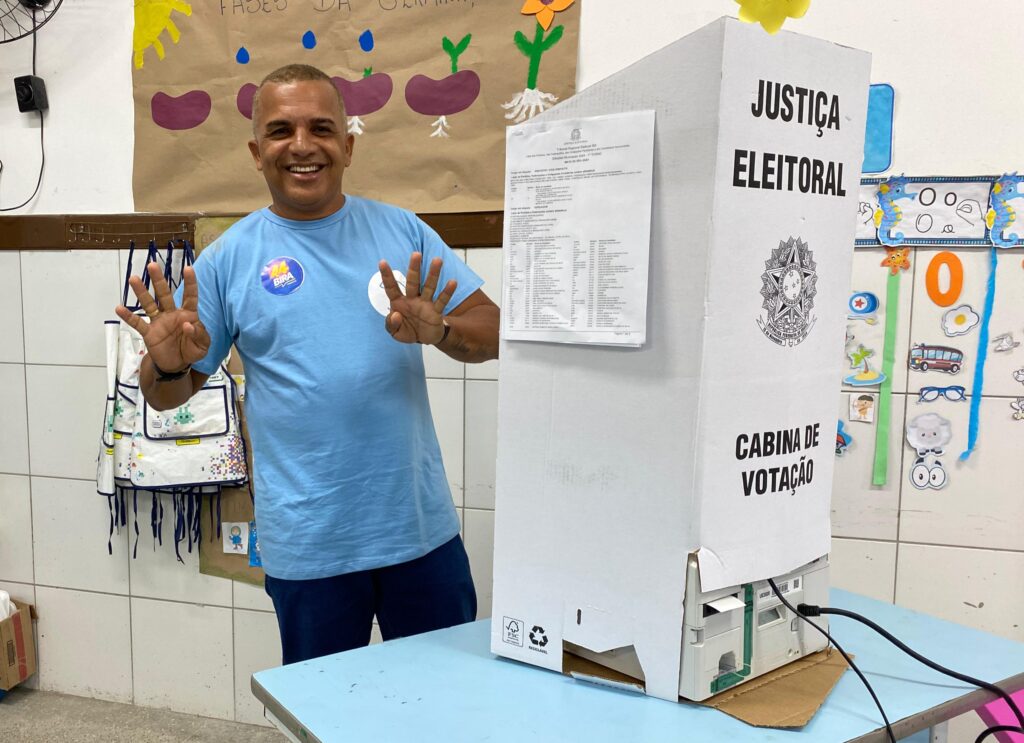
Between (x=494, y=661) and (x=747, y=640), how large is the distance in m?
0.31

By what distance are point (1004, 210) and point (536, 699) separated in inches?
53.2

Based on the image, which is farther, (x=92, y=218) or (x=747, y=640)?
(x=92, y=218)

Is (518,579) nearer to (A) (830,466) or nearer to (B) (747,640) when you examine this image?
(B) (747,640)

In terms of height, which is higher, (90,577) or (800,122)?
(800,122)

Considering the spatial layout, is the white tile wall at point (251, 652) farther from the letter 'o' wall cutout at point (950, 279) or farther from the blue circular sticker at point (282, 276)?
the letter 'o' wall cutout at point (950, 279)

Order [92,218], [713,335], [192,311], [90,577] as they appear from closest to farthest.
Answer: [713,335] < [192,311] < [92,218] < [90,577]

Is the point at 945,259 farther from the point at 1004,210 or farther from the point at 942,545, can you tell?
the point at 942,545

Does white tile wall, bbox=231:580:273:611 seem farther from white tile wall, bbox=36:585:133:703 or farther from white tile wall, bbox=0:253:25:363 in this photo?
white tile wall, bbox=0:253:25:363

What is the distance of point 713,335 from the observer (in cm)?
78

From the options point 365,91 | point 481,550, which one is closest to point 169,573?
point 481,550

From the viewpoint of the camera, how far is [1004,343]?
153 centimetres

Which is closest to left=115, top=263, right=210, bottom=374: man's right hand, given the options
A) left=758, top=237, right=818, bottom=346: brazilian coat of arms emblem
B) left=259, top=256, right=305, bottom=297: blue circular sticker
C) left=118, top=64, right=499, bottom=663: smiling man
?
left=118, top=64, right=499, bottom=663: smiling man

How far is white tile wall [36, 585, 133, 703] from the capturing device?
224cm

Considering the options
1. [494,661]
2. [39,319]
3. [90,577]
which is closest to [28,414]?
[39,319]
